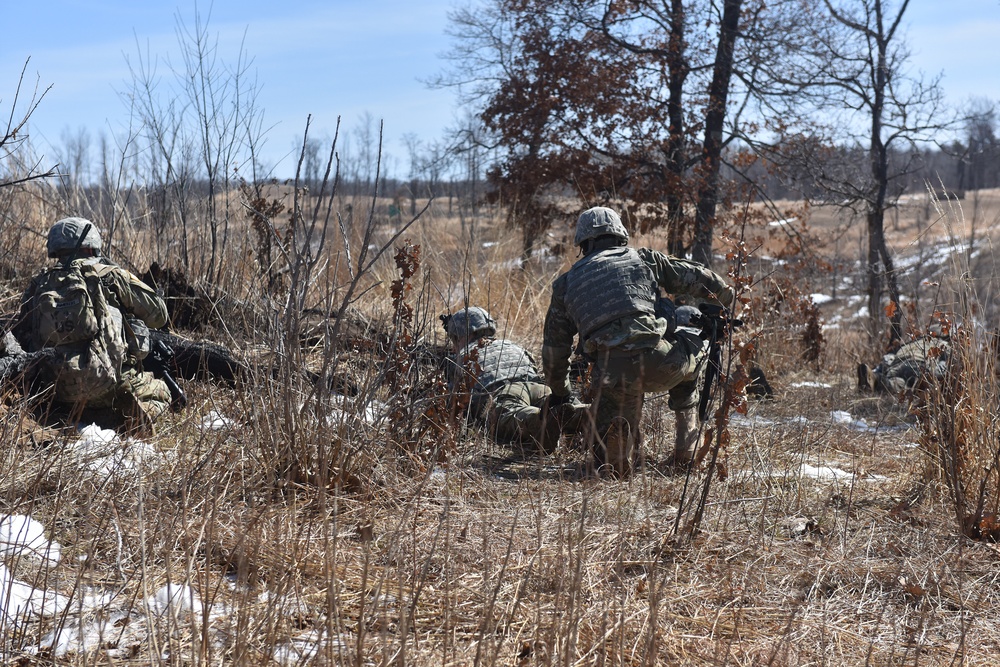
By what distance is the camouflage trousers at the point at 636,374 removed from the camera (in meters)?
4.71

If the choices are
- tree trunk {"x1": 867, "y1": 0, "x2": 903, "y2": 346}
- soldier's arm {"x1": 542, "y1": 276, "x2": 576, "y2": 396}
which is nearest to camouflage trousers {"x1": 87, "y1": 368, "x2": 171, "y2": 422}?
soldier's arm {"x1": 542, "y1": 276, "x2": 576, "y2": 396}

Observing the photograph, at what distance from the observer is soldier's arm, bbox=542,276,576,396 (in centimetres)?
502

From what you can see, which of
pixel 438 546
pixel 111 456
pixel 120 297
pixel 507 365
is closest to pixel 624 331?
pixel 507 365

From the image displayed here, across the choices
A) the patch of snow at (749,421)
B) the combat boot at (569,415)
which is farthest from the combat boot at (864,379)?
the combat boot at (569,415)

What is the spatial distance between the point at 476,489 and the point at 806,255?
25.3 feet

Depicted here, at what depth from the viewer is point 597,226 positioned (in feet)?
16.3

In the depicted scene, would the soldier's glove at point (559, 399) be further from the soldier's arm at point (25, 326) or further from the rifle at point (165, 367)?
the soldier's arm at point (25, 326)

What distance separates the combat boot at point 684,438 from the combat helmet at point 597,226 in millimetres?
1070

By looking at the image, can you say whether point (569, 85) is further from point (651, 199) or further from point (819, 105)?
point (819, 105)

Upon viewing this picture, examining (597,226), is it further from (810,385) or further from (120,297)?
(810,385)

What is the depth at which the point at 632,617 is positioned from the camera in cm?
267

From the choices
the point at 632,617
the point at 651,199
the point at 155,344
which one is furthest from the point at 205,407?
the point at 651,199

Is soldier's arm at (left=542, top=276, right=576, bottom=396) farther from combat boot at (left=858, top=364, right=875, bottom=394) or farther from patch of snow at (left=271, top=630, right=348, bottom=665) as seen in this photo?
combat boot at (left=858, top=364, right=875, bottom=394)

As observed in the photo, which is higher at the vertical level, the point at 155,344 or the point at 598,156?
the point at 598,156
